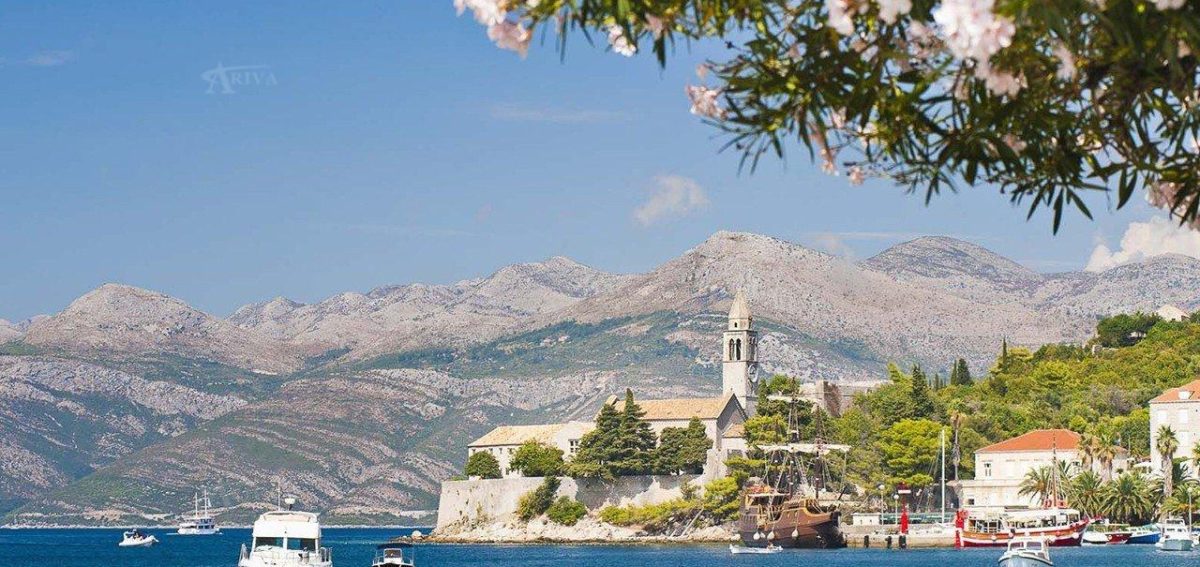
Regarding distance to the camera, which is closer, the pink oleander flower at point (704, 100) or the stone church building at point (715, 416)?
the pink oleander flower at point (704, 100)

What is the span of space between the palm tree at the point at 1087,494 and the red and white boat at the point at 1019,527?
103cm

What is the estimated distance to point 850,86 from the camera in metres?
8.21

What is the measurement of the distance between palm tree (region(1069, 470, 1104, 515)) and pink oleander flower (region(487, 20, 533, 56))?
94.8 metres

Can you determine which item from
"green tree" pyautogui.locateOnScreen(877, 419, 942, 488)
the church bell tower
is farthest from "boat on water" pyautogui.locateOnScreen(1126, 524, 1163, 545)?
the church bell tower

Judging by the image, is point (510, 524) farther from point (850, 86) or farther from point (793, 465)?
point (850, 86)

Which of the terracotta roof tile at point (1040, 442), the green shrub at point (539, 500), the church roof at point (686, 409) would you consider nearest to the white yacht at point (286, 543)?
the terracotta roof tile at point (1040, 442)

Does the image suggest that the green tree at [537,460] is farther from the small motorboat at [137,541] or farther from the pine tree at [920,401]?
the small motorboat at [137,541]

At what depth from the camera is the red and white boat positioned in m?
91.2

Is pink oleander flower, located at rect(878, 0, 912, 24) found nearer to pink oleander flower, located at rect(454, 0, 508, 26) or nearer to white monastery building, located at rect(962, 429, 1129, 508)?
pink oleander flower, located at rect(454, 0, 508, 26)

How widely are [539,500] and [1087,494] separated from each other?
113ft

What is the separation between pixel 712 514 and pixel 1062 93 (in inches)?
4095

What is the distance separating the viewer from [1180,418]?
10044cm

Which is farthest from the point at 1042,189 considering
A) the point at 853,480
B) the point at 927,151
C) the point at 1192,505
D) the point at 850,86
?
the point at 853,480

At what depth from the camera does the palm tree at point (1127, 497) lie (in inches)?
3880
